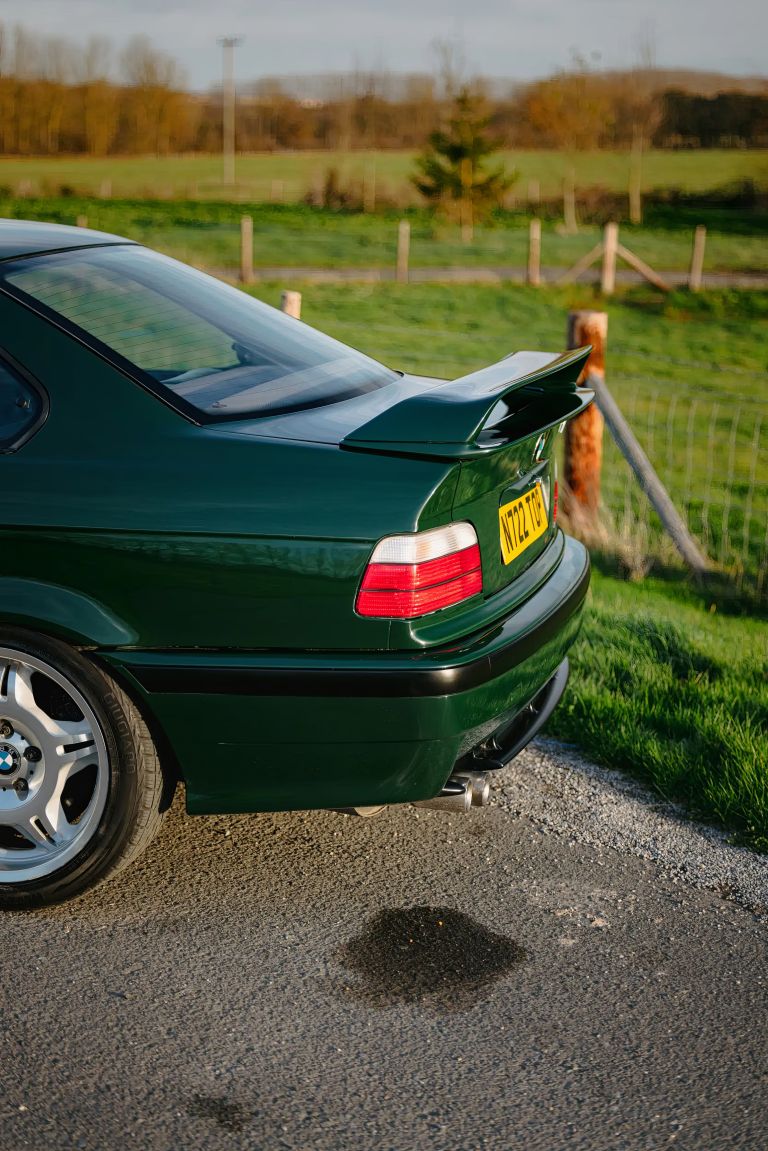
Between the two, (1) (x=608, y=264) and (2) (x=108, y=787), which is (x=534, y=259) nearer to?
(1) (x=608, y=264)

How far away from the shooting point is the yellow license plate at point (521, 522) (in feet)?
→ 10.3

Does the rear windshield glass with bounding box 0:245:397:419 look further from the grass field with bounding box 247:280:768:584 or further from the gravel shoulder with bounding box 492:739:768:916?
the grass field with bounding box 247:280:768:584

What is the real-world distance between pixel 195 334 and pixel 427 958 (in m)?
1.82

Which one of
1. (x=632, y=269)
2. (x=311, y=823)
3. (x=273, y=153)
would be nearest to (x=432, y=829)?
(x=311, y=823)

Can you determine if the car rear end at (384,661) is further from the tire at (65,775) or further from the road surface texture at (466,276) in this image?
the road surface texture at (466,276)

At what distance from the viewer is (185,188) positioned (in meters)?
62.9

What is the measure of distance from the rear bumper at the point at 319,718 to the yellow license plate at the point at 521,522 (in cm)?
30

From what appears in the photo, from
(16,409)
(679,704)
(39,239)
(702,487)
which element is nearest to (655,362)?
(702,487)

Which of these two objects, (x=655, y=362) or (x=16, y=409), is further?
(x=655, y=362)

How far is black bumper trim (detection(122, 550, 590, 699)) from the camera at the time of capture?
9.04 ft

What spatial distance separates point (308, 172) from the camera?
75.3m

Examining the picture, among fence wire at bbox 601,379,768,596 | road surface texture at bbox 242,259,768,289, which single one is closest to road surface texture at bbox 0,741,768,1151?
fence wire at bbox 601,379,768,596

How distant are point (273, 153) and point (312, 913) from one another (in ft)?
332

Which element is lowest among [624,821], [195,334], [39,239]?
[624,821]
